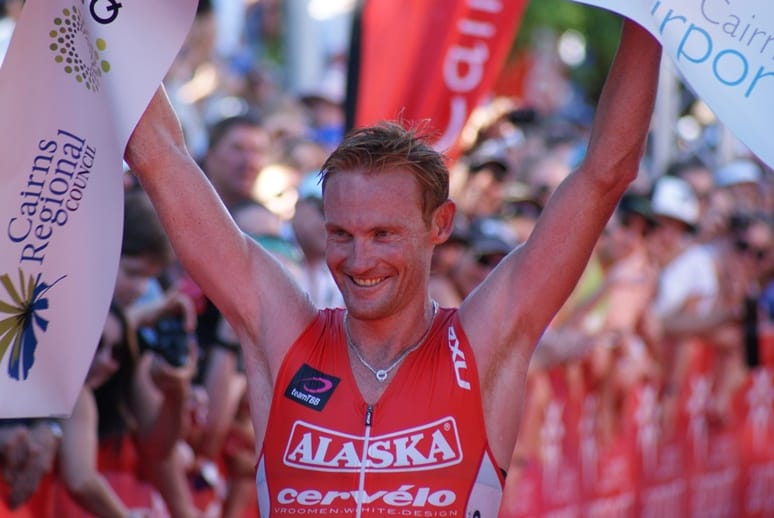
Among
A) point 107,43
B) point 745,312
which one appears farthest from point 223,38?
point 107,43

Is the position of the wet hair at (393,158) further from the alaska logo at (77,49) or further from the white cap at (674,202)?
the white cap at (674,202)

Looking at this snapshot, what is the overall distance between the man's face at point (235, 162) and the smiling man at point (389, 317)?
10.9ft

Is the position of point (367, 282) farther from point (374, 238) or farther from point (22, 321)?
point (22, 321)

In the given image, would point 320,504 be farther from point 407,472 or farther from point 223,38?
point 223,38

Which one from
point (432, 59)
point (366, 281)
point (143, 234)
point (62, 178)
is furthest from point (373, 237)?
point (432, 59)

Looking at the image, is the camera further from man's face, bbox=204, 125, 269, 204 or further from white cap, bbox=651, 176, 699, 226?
white cap, bbox=651, 176, 699, 226

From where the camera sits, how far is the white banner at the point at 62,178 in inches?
169

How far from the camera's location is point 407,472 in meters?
4.14

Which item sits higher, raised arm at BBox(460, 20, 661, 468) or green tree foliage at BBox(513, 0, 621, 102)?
raised arm at BBox(460, 20, 661, 468)

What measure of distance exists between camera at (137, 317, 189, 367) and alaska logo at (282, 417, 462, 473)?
2.11 m

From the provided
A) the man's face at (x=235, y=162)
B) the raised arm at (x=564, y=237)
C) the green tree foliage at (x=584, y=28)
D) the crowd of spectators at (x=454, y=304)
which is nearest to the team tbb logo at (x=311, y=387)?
the raised arm at (x=564, y=237)

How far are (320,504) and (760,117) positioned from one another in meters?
1.64

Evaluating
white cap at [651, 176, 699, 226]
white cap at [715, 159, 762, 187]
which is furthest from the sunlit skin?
white cap at [715, 159, 762, 187]

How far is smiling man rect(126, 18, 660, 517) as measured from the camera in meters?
4.16
